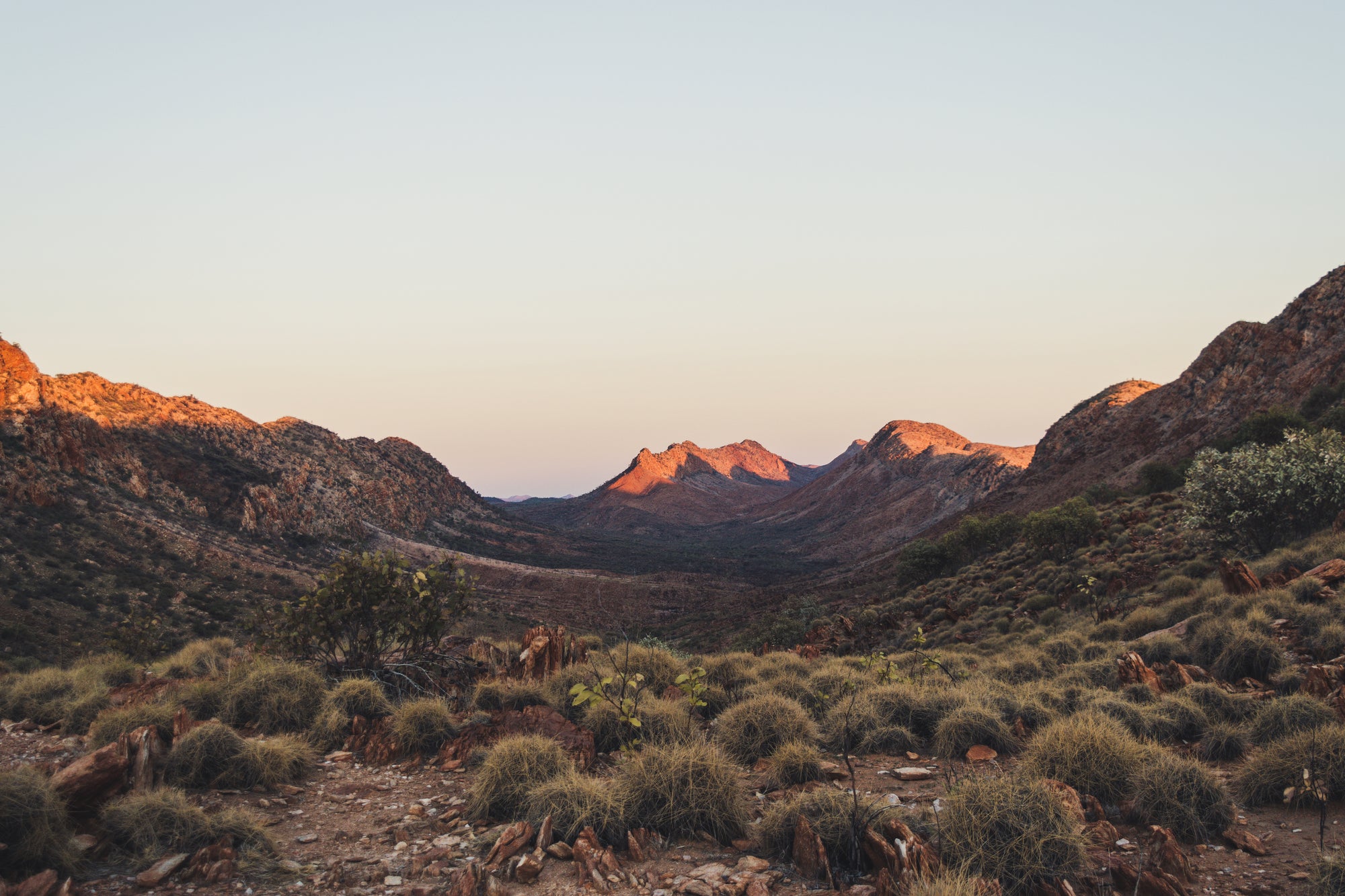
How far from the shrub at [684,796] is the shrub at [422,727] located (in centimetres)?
334

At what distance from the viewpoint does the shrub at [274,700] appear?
8922 millimetres

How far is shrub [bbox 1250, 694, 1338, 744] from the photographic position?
686cm

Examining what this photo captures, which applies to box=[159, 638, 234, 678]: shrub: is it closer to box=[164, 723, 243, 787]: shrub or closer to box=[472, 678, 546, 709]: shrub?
box=[164, 723, 243, 787]: shrub

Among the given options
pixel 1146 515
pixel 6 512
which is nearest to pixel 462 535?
pixel 6 512

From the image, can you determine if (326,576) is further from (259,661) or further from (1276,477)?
(1276,477)

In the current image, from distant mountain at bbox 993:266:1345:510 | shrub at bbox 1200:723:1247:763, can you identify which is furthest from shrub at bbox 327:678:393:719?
distant mountain at bbox 993:266:1345:510

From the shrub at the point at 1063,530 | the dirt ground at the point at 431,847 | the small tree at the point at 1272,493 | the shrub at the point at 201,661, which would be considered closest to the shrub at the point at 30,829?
the dirt ground at the point at 431,847

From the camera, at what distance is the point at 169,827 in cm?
558

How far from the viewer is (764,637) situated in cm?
3462

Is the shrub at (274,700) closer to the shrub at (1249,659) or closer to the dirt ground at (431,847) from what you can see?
the dirt ground at (431,847)

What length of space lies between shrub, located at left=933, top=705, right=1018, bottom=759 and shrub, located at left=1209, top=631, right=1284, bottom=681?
4148mm

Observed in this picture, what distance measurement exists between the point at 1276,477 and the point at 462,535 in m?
96.4

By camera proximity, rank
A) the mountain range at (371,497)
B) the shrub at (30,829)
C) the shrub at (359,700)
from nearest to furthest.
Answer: the shrub at (30,829) → the shrub at (359,700) → the mountain range at (371,497)

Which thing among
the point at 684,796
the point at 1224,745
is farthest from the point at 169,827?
the point at 1224,745
